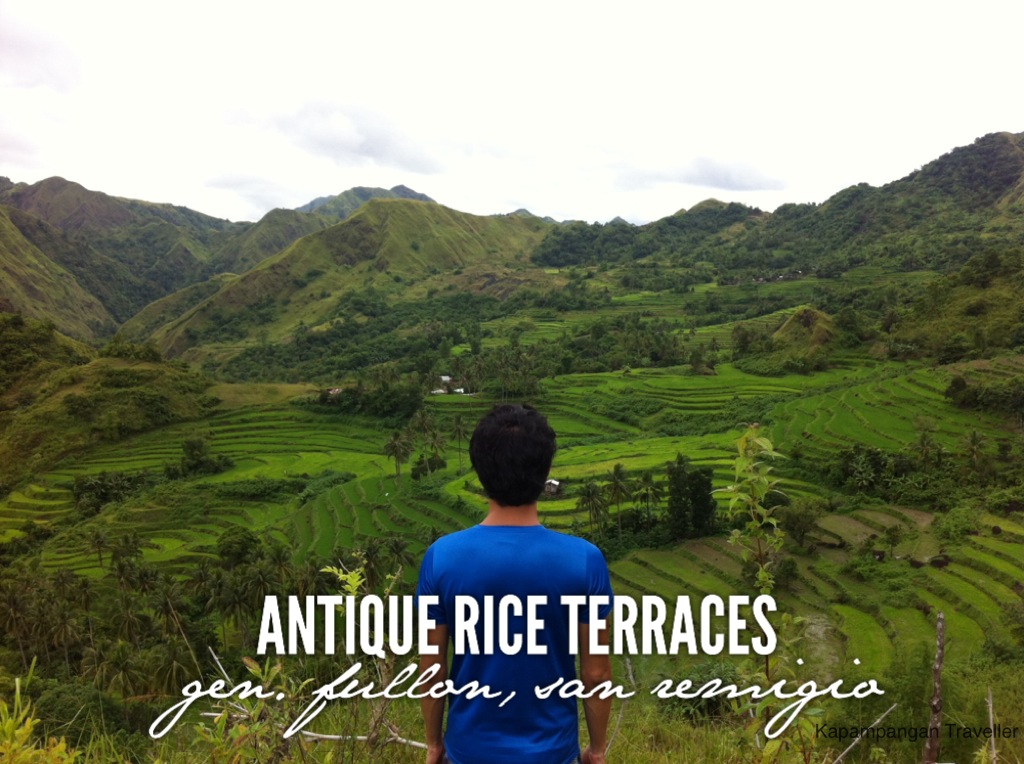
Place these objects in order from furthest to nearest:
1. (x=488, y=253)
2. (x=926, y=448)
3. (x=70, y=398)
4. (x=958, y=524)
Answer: (x=488, y=253) → (x=70, y=398) → (x=926, y=448) → (x=958, y=524)

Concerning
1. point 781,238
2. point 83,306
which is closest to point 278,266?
point 83,306

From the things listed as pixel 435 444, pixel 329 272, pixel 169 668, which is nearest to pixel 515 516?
pixel 169 668

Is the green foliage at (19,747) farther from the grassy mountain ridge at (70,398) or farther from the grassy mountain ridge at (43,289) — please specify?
the grassy mountain ridge at (43,289)

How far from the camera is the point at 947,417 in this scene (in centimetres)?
4047

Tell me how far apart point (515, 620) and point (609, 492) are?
3370 centimetres

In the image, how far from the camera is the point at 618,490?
3325 cm

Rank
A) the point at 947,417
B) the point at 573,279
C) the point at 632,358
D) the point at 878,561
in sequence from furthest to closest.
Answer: the point at 573,279, the point at 632,358, the point at 947,417, the point at 878,561

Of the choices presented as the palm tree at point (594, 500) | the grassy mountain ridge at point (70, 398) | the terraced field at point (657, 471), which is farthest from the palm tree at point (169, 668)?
the grassy mountain ridge at point (70, 398)

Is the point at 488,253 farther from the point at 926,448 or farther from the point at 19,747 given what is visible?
the point at 19,747

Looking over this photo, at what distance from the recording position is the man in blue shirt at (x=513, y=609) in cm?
238

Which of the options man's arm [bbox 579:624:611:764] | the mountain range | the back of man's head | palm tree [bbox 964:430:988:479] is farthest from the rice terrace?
the mountain range

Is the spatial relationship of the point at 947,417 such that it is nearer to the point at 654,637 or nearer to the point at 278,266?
the point at 654,637

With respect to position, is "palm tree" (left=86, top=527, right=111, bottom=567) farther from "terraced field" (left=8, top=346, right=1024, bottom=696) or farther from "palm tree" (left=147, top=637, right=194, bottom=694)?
"palm tree" (left=147, top=637, right=194, bottom=694)

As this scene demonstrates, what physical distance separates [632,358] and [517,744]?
69.8 meters
